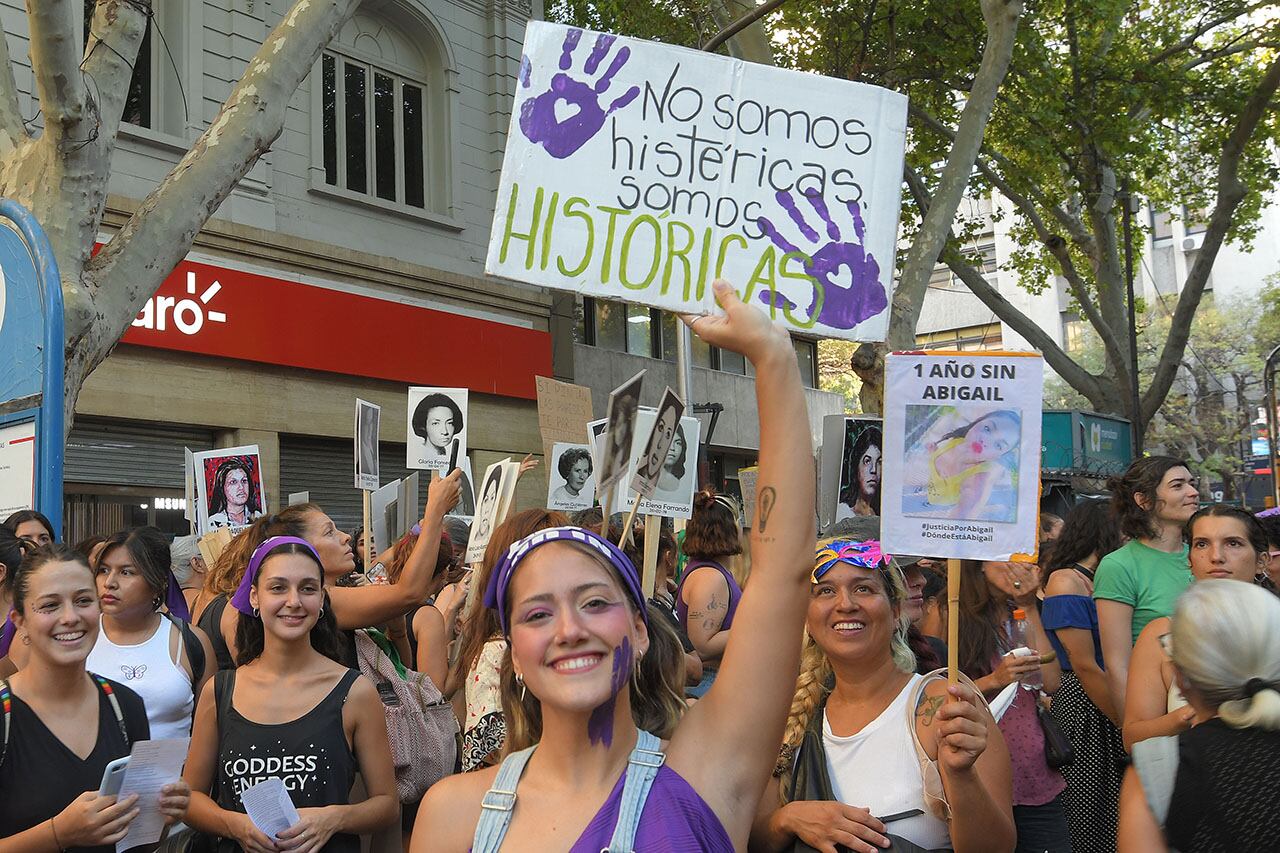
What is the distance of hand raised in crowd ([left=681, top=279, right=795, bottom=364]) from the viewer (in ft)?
7.57

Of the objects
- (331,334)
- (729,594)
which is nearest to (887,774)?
(729,594)

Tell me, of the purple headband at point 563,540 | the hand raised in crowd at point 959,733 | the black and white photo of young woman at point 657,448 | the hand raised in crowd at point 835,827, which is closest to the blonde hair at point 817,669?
the hand raised in crowd at point 835,827

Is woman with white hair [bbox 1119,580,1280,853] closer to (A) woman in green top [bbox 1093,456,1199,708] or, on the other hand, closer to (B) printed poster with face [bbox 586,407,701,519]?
(A) woman in green top [bbox 1093,456,1199,708]

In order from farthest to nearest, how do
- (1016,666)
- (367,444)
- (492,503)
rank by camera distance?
1. (367,444)
2. (492,503)
3. (1016,666)

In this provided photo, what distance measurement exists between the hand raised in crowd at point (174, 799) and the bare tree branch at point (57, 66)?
15.7 feet

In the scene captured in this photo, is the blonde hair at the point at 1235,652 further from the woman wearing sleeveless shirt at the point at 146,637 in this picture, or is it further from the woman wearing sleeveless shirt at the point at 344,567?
the woman wearing sleeveless shirt at the point at 146,637

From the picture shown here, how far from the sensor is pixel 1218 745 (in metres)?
2.39

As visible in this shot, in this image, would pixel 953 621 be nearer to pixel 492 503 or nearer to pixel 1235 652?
pixel 1235 652

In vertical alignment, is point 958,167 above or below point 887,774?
above

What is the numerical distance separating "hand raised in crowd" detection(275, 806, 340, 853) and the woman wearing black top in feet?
1.08

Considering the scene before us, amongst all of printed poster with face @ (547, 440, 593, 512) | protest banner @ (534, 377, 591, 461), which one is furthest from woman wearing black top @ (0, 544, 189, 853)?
protest banner @ (534, 377, 591, 461)

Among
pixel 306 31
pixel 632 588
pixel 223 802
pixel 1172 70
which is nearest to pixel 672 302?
pixel 632 588

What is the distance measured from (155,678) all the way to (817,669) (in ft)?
8.26

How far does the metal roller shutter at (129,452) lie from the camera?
1264 cm
